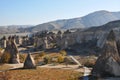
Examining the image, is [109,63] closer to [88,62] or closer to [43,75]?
[43,75]

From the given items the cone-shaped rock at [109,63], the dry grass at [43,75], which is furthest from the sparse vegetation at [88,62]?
the cone-shaped rock at [109,63]

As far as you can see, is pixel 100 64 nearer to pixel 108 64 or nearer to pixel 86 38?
pixel 108 64

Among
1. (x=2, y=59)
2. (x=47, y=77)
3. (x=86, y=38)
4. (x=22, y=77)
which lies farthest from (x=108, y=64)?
(x=86, y=38)

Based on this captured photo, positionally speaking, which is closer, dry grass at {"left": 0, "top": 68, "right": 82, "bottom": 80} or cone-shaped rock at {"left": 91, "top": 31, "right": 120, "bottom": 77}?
cone-shaped rock at {"left": 91, "top": 31, "right": 120, "bottom": 77}

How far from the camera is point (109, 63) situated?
1630 inches

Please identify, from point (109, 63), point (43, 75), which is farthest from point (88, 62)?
point (109, 63)

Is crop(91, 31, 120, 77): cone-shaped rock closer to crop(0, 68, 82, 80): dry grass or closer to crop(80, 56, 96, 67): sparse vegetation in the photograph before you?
crop(0, 68, 82, 80): dry grass

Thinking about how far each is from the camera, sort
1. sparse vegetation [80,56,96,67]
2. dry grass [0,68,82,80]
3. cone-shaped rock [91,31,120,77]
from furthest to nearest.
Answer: sparse vegetation [80,56,96,67] → dry grass [0,68,82,80] → cone-shaped rock [91,31,120,77]

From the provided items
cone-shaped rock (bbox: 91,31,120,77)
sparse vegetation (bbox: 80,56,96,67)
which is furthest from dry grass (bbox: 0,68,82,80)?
sparse vegetation (bbox: 80,56,96,67)

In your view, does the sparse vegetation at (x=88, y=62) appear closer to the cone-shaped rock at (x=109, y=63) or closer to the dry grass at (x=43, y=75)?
the dry grass at (x=43, y=75)

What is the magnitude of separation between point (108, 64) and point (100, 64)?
127cm

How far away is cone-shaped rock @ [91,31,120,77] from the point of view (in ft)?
135

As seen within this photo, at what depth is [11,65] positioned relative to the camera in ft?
197

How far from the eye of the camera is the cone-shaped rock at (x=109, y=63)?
41253 mm
